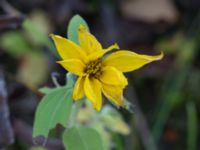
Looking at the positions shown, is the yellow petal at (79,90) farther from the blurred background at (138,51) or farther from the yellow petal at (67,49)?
the blurred background at (138,51)

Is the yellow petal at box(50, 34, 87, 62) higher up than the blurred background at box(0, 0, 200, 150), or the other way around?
the yellow petal at box(50, 34, 87, 62)

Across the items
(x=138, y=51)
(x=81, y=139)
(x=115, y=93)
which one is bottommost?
(x=138, y=51)

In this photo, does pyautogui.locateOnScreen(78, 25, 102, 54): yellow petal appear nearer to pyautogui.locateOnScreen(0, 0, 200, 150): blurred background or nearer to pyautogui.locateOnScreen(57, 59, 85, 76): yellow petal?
pyautogui.locateOnScreen(57, 59, 85, 76): yellow petal

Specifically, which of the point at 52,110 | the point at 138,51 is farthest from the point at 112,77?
the point at 138,51

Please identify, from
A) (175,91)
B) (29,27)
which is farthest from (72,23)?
(175,91)

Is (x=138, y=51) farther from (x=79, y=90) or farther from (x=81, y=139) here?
(x=79, y=90)

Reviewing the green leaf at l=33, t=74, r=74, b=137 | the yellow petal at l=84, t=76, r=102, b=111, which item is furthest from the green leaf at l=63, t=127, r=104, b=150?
the yellow petal at l=84, t=76, r=102, b=111

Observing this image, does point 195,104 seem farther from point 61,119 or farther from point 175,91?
point 61,119
